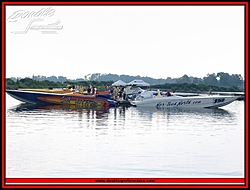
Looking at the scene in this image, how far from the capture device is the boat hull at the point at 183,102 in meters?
35.6

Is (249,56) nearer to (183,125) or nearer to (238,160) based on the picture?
(238,160)

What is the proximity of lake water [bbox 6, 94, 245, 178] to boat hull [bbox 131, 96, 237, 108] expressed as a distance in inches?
547

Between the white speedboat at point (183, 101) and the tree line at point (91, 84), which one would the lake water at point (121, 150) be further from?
the tree line at point (91, 84)

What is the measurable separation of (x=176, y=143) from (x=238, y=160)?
3373 millimetres

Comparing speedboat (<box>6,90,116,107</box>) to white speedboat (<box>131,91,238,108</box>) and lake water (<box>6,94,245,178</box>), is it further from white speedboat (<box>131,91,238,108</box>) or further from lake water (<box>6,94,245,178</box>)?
lake water (<box>6,94,245,178</box>)

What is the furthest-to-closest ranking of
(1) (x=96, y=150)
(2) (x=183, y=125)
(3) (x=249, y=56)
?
(2) (x=183, y=125), (1) (x=96, y=150), (3) (x=249, y=56)

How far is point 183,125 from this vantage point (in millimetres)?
21953

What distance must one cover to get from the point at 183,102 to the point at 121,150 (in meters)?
22.5

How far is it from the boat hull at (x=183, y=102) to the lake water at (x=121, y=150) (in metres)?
13.9

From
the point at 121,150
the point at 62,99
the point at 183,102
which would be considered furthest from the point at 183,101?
the point at 121,150

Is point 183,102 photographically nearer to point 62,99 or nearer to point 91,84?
point 62,99

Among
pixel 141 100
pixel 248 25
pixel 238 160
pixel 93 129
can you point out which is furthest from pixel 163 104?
pixel 248 25

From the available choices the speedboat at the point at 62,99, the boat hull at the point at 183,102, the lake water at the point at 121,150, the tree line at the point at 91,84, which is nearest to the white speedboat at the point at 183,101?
the boat hull at the point at 183,102

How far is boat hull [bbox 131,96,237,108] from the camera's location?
35.6 metres
